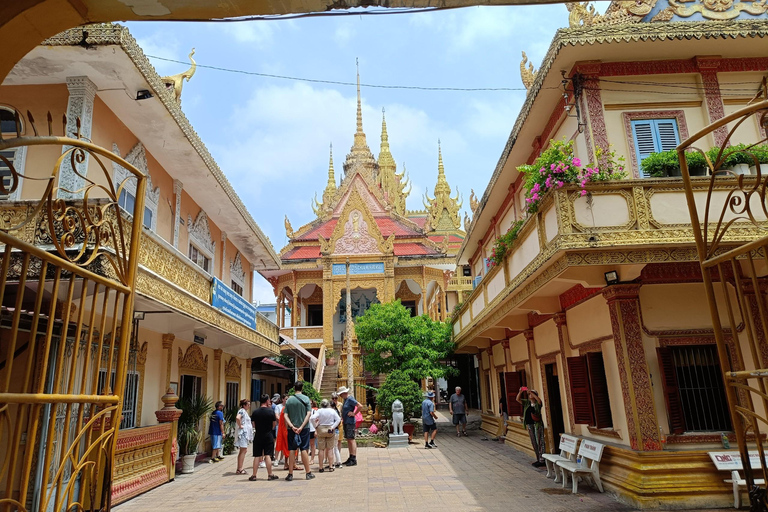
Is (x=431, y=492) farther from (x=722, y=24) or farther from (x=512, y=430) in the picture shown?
(x=722, y=24)

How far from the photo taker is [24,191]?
7.98 m

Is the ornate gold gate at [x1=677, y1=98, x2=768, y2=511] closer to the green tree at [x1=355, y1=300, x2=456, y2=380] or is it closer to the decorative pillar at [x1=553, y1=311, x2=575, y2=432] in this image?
the decorative pillar at [x1=553, y1=311, x2=575, y2=432]

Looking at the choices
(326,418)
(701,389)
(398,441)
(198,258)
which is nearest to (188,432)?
(326,418)

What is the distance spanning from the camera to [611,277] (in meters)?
7.75

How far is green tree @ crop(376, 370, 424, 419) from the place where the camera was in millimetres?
17578

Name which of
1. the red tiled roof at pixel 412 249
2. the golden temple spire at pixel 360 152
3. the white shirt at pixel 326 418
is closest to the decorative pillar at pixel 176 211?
the white shirt at pixel 326 418

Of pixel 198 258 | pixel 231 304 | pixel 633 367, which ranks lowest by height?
pixel 633 367

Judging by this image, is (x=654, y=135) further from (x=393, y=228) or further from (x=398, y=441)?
(x=393, y=228)

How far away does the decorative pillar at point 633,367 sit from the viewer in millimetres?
7402

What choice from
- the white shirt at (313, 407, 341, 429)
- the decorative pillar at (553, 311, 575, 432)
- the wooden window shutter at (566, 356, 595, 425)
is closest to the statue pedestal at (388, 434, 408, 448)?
the white shirt at (313, 407, 341, 429)

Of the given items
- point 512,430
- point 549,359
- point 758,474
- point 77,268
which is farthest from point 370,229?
point 77,268

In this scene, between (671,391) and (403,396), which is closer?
(671,391)

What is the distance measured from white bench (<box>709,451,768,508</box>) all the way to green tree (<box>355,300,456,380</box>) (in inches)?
470

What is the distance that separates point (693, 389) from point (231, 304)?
30.9ft
